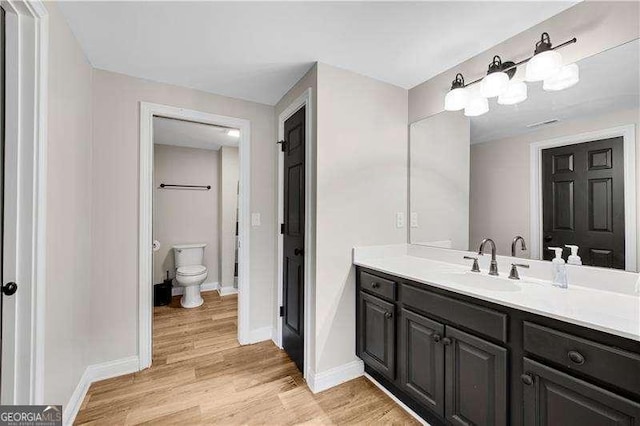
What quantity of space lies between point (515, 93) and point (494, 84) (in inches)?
5.6

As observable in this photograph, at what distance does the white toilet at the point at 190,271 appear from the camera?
3318 mm

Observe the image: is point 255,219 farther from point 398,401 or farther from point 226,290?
point 226,290

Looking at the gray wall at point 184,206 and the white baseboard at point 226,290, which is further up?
the gray wall at point 184,206

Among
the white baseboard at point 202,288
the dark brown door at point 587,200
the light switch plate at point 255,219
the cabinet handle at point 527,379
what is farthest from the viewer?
the white baseboard at point 202,288

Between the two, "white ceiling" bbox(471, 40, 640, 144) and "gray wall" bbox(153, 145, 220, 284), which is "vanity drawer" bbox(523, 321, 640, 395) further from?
"gray wall" bbox(153, 145, 220, 284)

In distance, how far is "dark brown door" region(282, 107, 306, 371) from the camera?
2074 millimetres

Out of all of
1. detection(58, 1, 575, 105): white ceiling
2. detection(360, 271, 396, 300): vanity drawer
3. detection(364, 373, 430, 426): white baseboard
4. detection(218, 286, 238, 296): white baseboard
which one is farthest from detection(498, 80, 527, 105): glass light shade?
detection(218, 286, 238, 296): white baseboard

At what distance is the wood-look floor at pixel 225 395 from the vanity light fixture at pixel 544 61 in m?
2.05

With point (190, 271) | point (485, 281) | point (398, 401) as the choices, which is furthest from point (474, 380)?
point (190, 271)

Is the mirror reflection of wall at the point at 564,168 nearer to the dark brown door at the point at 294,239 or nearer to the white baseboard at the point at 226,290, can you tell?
the dark brown door at the point at 294,239

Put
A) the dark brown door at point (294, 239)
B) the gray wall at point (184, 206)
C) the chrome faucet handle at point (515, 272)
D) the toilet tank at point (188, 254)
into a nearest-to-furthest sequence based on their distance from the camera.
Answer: the chrome faucet handle at point (515, 272) → the dark brown door at point (294, 239) → the toilet tank at point (188, 254) → the gray wall at point (184, 206)

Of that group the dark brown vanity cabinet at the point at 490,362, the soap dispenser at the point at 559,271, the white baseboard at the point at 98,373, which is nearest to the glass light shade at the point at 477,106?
the soap dispenser at the point at 559,271

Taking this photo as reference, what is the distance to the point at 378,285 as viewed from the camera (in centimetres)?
178

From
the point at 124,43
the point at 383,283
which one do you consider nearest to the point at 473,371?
the point at 383,283
